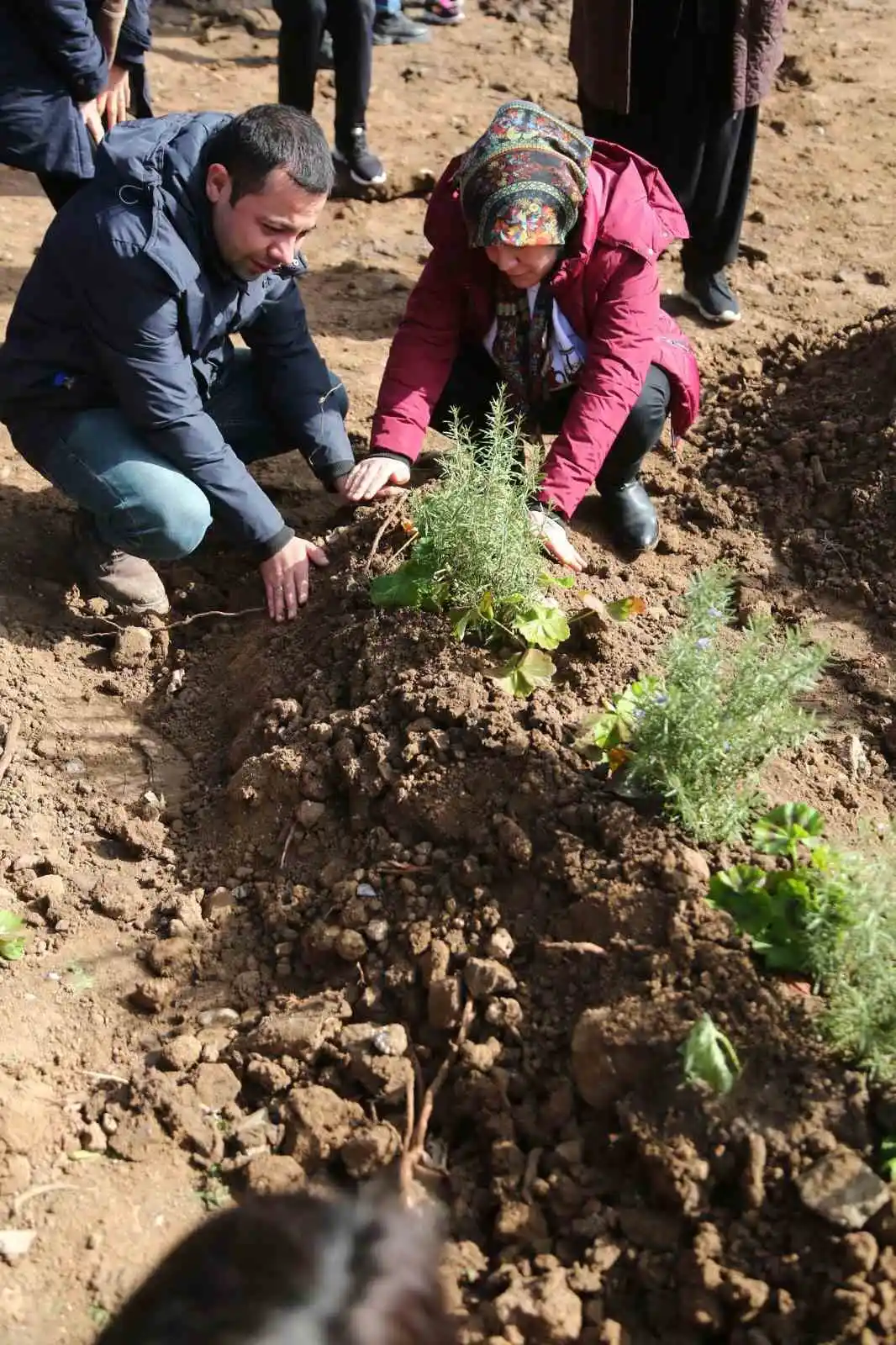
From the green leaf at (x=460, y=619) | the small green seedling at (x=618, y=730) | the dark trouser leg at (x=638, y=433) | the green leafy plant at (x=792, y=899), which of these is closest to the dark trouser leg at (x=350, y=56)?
the dark trouser leg at (x=638, y=433)

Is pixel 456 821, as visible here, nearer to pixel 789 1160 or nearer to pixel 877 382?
pixel 789 1160

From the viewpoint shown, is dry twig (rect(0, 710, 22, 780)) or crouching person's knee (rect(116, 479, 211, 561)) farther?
crouching person's knee (rect(116, 479, 211, 561))

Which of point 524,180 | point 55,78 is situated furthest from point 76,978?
point 55,78

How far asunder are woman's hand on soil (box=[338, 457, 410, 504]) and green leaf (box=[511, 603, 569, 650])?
0.71 m

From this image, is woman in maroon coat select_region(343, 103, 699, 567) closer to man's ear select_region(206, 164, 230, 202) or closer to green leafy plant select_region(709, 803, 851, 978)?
man's ear select_region(206, 164, 230, 202)

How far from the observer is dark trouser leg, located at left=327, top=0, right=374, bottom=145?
5766 mm

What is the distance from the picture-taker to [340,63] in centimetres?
596

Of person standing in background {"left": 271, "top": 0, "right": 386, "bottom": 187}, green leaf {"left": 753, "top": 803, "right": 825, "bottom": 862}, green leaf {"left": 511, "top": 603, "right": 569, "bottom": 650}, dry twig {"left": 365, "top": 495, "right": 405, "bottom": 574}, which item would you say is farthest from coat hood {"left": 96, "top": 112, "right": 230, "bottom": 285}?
person standing in background {"left": 271, "top": 0, "right": 386, "bottom": 187}

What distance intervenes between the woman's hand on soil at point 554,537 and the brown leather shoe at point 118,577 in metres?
1.16

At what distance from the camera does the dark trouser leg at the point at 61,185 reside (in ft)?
14.2

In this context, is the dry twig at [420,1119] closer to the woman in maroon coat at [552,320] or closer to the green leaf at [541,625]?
the green leaf at [541,625]

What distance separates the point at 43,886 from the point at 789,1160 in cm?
177

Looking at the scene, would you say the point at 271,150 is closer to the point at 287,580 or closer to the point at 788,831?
the point at 287,580

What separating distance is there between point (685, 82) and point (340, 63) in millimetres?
2012
